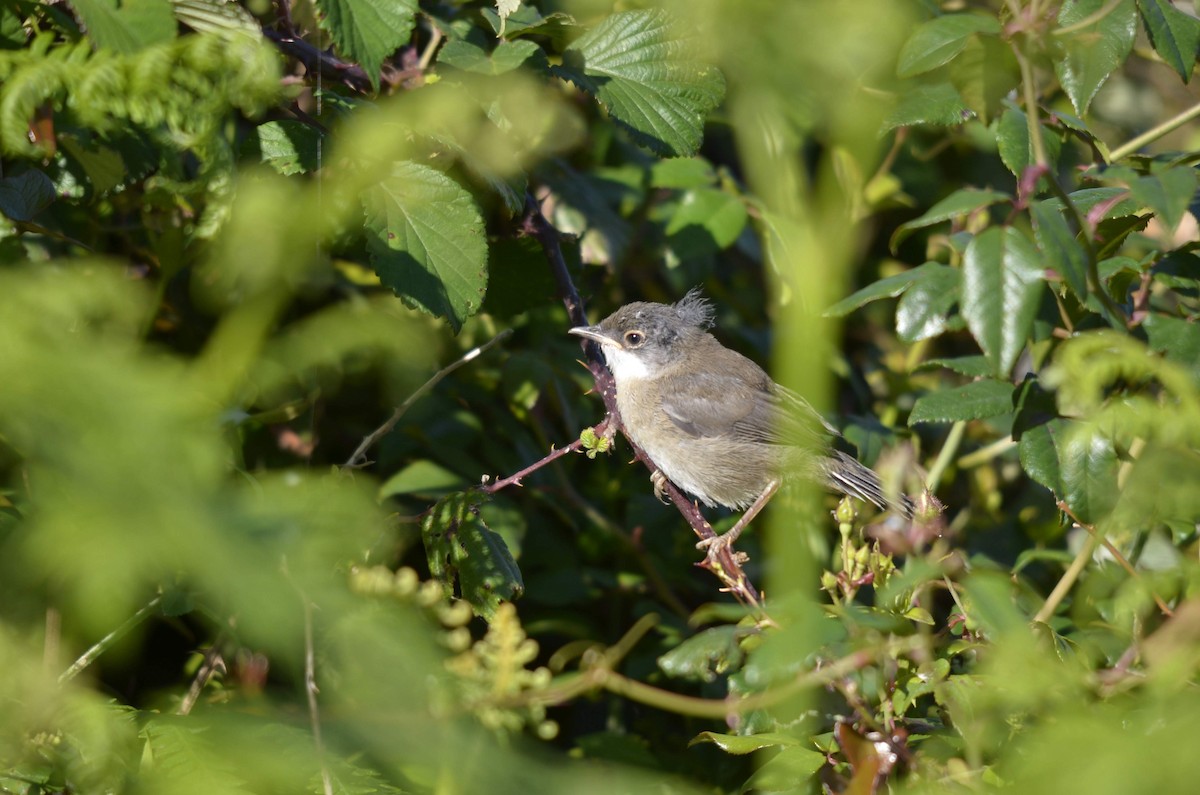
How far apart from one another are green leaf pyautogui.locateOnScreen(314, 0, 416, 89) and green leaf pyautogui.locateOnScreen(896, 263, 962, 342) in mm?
1287

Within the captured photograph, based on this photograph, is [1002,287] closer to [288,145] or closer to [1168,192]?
[1168,192]

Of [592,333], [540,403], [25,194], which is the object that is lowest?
[540,403]

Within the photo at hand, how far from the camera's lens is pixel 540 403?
3.62 metres

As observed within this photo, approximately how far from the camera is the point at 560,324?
4016 mm

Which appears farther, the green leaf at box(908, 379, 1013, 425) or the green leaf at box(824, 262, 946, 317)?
the green leaf at box(908, 379, 1013, 425)

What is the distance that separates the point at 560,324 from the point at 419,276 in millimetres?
1505

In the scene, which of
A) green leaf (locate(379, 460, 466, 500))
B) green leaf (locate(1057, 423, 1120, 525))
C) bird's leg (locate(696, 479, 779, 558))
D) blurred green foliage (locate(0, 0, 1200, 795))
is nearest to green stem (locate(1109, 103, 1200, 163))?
blurred green foliage (locate(0, 0, 1200, 795))

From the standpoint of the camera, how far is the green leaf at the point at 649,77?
295 cm

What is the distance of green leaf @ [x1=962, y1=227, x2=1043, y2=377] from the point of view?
1953 millimetres

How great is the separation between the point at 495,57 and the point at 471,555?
1300mm

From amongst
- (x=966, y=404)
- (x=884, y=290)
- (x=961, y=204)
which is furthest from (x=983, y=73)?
(x=966, y=404)

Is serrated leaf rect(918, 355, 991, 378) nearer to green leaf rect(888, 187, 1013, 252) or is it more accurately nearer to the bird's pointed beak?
green leaf rect(888, 187, 1013, 252)

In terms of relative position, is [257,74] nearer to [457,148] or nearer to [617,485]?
[457,148]

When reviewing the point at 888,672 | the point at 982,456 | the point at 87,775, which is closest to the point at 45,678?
the point at 87,775
